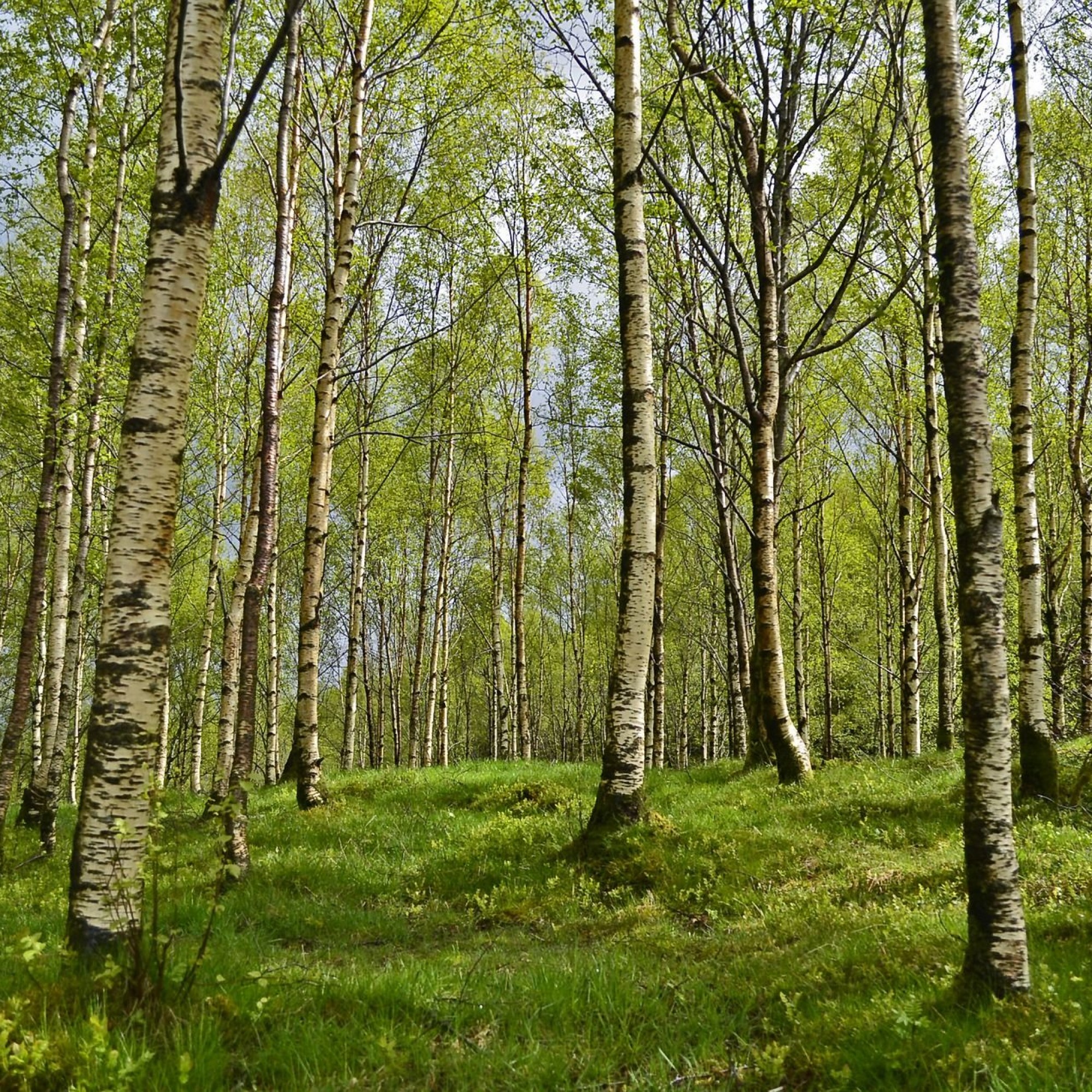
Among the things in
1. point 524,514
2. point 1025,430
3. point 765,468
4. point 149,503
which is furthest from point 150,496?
point 524,514

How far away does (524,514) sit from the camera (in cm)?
1569

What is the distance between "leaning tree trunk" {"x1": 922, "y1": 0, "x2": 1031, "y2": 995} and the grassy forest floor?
0.33 meters

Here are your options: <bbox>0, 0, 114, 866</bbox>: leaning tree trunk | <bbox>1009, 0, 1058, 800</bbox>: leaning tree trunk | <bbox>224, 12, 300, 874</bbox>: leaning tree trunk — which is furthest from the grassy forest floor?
<bbox>0, 0, 114, 866</bbox>: leaning tree trunk

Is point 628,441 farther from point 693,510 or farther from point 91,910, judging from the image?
point 693,510

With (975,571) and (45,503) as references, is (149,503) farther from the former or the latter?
(45,503)

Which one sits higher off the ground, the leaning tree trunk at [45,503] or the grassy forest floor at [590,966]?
the leaning tree trunk at [45,503]

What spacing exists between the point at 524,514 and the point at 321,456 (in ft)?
21.9

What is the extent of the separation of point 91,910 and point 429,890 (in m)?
3.79

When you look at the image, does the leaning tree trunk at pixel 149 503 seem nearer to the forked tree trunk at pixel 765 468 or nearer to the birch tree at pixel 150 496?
the birch tree at pixel 150 496

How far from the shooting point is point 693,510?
2744cm

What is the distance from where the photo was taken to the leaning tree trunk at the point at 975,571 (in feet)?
9.93

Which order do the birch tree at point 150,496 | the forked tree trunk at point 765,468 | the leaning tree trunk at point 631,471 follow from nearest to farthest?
the birch tree at point 150,496
the leaning tree trunk at point 631,471
the forked tree trunk at point 765,468

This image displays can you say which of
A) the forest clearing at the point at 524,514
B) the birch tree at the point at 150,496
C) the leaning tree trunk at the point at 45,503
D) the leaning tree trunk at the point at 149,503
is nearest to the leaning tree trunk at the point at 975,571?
the forest clearing at the point at 524,514

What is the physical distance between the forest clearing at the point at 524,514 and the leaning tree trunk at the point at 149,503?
2 centimetres
